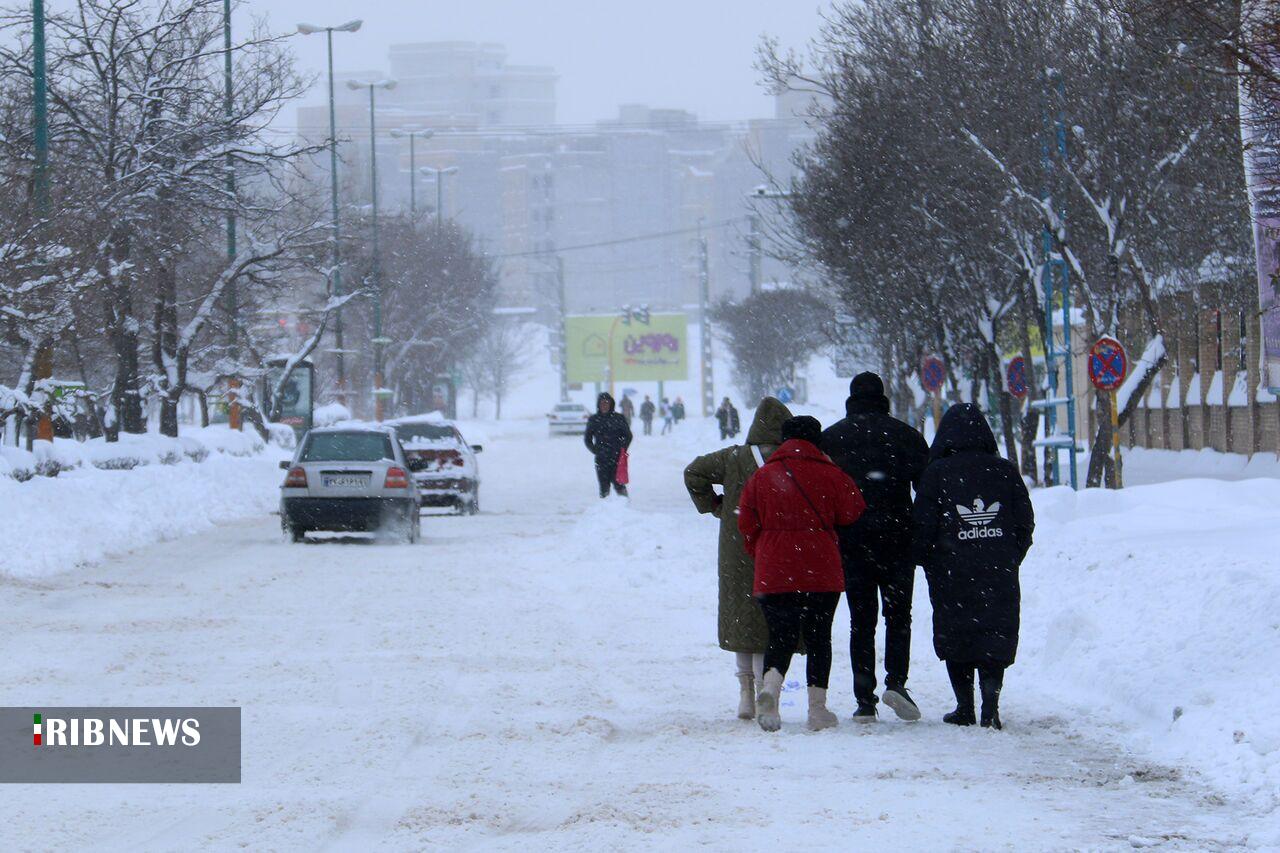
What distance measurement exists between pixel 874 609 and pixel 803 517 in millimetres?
848

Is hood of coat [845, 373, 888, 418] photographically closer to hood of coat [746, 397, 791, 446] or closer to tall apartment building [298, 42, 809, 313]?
hood of coat [746, 397, 791, 446]

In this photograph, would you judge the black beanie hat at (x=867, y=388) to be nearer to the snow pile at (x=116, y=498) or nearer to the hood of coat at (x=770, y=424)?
the hood of coat at (x=770, y=424)

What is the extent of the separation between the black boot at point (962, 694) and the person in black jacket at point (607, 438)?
53.0 ft

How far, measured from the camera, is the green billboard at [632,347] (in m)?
110

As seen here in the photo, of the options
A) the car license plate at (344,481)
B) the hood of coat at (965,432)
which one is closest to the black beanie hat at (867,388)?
the hood of coat at (965,432)

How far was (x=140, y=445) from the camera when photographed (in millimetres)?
26688

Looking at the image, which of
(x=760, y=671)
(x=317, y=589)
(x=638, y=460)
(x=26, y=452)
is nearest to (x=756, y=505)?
(x=760, y=671)

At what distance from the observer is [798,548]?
836 centimetres

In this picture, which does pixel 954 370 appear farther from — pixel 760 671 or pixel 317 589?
pixel 760 671

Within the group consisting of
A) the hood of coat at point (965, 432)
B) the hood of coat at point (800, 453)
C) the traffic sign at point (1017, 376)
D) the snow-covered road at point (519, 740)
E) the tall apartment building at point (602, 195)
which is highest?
the tall apartment building at point (602, 195)

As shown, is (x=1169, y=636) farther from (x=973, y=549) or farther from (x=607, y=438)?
(x=607, y=438)

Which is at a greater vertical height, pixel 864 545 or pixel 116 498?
pixel 864 545

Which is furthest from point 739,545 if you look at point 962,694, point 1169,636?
point 1169,636

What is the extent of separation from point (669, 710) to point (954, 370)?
23830mm
